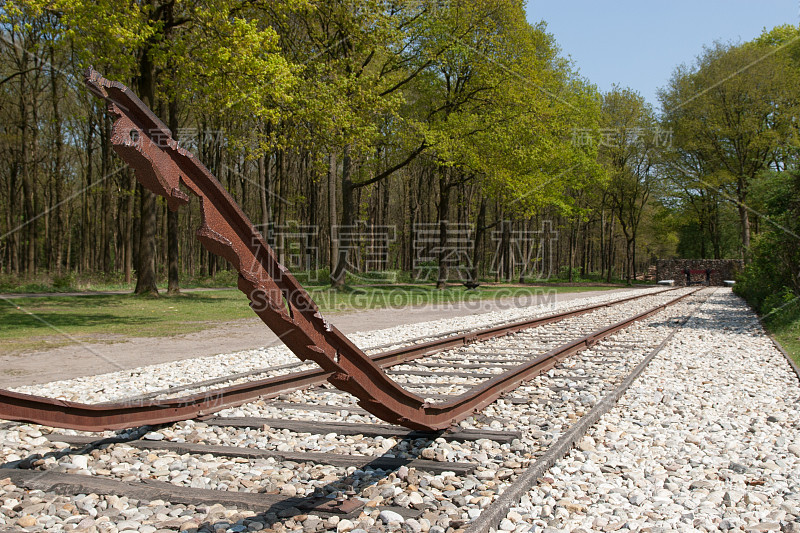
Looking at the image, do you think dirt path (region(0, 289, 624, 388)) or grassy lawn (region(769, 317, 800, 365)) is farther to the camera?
grassy lawn (region(769, 317, 800, 365))

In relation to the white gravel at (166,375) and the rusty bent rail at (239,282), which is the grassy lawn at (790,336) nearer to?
the white gravel at (166,375)

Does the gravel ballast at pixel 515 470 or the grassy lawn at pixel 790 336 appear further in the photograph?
the grassy lawn at pixel 790 336

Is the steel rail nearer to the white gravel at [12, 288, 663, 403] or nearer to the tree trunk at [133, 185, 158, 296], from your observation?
the white gravel at [12, 288, 663, 403]

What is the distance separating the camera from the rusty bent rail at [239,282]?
2.43 metres

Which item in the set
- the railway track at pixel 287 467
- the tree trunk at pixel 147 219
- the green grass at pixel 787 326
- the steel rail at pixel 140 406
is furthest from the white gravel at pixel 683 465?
the tree trunk at pixel 147 219

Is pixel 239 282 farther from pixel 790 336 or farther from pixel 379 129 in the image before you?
pixel 379 129

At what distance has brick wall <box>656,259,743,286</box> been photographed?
54.8m

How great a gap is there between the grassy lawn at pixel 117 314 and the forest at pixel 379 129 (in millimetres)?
2290

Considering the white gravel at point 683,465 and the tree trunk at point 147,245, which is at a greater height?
the tree trunk at point 147,245

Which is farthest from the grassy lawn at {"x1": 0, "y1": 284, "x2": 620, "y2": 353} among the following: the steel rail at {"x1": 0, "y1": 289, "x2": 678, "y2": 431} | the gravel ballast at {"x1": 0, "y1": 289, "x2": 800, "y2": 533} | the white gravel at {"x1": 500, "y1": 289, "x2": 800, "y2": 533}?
the white gravel at {"x1": 500, "y1": 289, "x2": 800, "y2": 533}

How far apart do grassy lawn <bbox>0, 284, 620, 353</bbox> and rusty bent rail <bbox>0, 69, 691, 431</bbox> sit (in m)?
7.55

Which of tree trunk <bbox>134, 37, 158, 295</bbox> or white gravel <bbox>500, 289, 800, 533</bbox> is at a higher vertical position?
tree trunk <bbox>134, 37, 158, 295</bbox>

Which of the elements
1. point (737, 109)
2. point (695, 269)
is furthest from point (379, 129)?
point (695, 269)

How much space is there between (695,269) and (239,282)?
61106 millimetres
